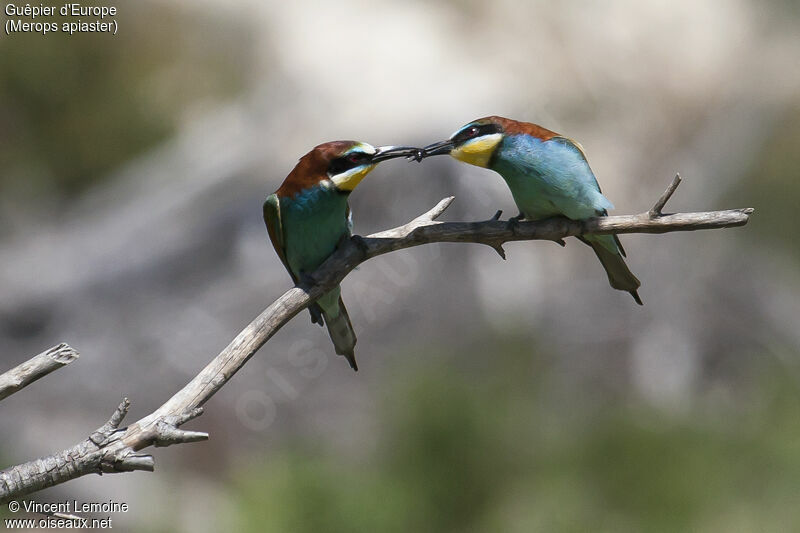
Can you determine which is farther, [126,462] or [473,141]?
[473,141]

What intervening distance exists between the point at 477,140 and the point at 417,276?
3283 mm

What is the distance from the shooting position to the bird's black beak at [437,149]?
2.64 metres

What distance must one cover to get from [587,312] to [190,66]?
4.19 metres

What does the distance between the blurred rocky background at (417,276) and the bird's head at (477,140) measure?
2099 mm

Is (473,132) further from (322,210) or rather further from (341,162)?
(322,210)

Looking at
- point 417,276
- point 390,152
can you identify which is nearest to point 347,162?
point 390,152

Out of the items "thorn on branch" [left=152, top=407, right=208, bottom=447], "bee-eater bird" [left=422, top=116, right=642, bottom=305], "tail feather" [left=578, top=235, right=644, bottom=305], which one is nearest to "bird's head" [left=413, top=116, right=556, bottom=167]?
"bee-eater bird" [left=422, top=116, right=642, bottom=305]

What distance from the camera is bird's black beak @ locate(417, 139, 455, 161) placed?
264 centimetres

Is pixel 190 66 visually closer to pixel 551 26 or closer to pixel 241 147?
pixel 241 147

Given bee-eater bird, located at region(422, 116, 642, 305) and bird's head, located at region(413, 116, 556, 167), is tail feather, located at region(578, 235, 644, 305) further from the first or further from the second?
bird's head, located at region(413, 116, 556, 167)

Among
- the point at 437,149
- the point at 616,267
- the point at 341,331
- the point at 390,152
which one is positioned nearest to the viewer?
the point at 390,152

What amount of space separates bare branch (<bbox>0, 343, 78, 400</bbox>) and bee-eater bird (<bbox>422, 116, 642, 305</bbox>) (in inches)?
44.7

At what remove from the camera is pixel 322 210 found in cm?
274

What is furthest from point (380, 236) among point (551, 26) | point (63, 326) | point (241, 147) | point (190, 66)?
point (551, 26)
